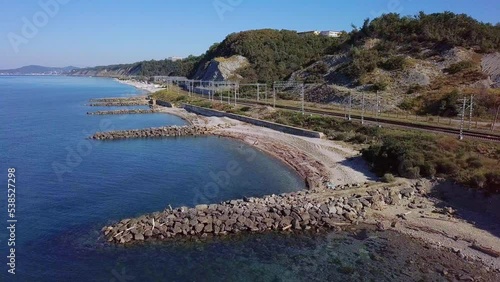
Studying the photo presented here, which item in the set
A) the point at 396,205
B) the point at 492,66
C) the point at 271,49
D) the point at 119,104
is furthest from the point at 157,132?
the point at 271,49

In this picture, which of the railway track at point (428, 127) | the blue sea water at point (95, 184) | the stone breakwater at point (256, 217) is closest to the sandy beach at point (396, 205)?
the stone breakwater at point (256, 217)

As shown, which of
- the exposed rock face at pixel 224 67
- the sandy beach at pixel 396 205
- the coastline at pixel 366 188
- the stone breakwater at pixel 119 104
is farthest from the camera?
the exposed rock face at pixel 224 67

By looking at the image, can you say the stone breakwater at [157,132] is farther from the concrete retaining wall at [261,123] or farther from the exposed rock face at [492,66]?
the exposed rock face at [492,66]

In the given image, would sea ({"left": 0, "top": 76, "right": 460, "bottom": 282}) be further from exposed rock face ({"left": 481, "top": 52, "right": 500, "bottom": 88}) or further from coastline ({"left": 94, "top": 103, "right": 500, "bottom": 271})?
exposed rock face ({"left": 481, "top": 52, "right": 500, "bottom": 88})

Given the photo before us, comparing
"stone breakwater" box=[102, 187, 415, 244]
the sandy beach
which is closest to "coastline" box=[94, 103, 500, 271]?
the sandy beach

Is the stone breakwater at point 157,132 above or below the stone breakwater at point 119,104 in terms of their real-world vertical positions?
below

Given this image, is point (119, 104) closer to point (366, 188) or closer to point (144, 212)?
point (144, 212)

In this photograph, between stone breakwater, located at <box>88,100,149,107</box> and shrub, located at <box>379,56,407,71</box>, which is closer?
shrub, located at <box>379,56,407,71</box>
